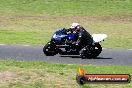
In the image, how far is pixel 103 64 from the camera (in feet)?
63.6

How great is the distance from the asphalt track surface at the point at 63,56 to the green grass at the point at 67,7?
786 inches

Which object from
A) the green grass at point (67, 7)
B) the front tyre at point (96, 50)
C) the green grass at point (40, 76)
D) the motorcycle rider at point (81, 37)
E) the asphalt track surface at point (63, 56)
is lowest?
the green grass at point (67, 7)

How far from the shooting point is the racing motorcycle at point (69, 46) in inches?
840

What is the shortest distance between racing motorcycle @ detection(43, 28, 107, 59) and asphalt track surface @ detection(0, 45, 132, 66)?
0.23 meters

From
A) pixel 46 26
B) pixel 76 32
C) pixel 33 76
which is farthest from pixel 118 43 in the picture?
pixel 33 76

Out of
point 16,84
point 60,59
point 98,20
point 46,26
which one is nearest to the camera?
point 16,84

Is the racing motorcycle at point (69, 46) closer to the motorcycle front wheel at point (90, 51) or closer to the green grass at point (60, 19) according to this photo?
the motorcycle front wheel at point (90, 51)

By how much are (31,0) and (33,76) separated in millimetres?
35455

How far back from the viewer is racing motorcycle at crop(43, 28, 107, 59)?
2133 centimetres

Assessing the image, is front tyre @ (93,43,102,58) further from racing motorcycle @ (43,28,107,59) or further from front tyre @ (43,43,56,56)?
front tyre @ (43,43,56,56)

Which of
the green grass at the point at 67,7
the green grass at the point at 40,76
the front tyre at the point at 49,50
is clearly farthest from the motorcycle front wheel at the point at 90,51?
the green grass at the point at 67,7

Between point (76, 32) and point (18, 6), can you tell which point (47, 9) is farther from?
point (76, 32)

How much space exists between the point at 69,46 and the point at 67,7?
81.6 ft

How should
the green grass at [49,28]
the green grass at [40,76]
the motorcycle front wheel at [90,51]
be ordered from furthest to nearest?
the green grass at [49,28], the motorcycle front wheel at [90,51], the green grass at [40,76]
